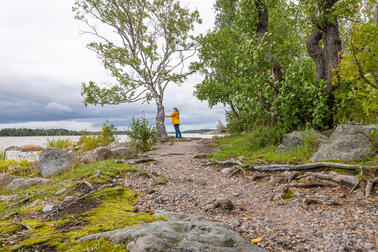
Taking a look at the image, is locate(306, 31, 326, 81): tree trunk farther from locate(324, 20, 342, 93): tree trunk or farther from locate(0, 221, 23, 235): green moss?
locate(0, 221, 23, 235): green moss

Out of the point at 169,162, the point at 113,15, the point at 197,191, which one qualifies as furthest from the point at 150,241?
the point at 113,15

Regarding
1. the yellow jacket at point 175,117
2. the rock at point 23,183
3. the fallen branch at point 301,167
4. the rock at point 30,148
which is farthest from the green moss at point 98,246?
the yellow jacket at point 175,117

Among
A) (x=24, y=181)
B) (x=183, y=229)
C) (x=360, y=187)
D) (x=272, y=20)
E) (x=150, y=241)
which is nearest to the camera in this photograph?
(x=150, y=241)

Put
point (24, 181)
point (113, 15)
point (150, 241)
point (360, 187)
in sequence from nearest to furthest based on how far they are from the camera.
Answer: point (150, 241), point (360, 187), point (24, 181), point (113, 15)

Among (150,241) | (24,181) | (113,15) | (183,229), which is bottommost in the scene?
(24,181)

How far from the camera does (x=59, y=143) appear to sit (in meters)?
15.7

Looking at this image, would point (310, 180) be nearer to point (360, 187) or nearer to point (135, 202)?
point (360, 187)

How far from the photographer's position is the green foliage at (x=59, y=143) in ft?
48.7

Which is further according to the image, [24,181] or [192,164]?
[192,164]

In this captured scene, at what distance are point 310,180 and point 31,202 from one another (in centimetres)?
701

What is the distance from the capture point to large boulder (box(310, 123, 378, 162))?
523 cm

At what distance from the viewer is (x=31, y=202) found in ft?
16.5

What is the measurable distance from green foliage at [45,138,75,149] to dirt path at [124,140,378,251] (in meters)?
11.8

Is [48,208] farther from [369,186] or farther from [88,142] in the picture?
[88,142]
